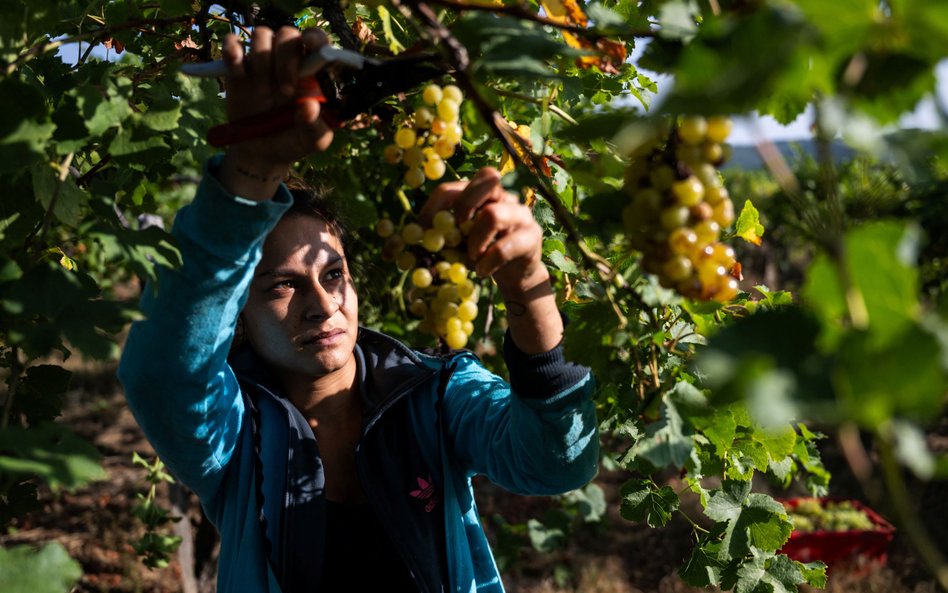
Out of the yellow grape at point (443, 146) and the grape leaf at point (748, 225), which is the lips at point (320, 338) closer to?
the yellow grape at point (443, 146)

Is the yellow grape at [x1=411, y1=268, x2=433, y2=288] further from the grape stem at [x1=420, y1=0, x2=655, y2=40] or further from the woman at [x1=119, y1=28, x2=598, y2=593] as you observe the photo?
the grape stem at [x1=420, y1=0, x2=655, y2=40]

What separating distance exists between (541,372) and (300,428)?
671 millimetres

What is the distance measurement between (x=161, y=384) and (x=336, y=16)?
2.29ft

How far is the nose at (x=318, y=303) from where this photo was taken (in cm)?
159

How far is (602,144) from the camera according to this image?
140 centimetres

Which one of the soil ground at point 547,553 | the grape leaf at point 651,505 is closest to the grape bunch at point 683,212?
the grape leaf at point 651,505

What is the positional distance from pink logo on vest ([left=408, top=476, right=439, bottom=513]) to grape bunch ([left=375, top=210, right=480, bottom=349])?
731 mm

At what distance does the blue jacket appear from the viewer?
1142 mm

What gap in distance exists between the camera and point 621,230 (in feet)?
3.02

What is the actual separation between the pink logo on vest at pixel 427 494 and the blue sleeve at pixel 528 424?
0.33 feet

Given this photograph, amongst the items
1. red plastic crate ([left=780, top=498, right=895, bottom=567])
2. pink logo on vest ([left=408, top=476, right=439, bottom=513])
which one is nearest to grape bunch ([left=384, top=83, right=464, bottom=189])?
pink logo on vest ([left=408, top=476, right=439, bottom=513])

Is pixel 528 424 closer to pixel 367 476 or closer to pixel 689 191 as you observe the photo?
pixel 367 476

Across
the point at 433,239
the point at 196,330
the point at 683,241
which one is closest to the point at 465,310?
the point at 433,239

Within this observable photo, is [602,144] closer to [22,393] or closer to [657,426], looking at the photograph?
[657,426]
